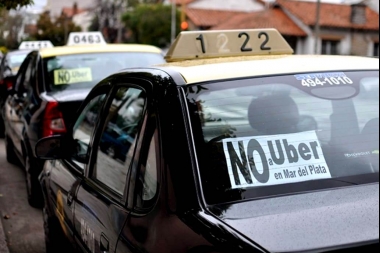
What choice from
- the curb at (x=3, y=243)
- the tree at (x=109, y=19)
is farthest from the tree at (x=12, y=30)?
the tree at (x=109, y=19)

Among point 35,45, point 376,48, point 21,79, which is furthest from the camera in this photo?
point 376,48

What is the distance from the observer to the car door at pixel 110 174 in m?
2.90

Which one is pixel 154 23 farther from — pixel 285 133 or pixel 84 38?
pixel 285 133

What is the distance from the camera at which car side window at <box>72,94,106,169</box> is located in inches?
156

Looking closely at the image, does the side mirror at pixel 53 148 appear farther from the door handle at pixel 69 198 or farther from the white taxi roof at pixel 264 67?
the white taxi roof at pixel 264 67

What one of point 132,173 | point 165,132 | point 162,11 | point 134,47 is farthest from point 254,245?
point 162,11

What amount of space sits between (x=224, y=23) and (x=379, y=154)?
1933 inches

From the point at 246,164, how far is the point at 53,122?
3.97 metres

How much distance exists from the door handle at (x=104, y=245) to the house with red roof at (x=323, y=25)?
152ft

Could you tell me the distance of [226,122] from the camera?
9.11 ft

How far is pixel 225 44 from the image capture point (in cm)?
420

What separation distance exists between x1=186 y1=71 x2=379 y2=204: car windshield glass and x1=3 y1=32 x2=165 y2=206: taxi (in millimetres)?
3658

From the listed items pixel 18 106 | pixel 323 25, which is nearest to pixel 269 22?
pixel 323 25

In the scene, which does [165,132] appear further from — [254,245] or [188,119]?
[254,245]
